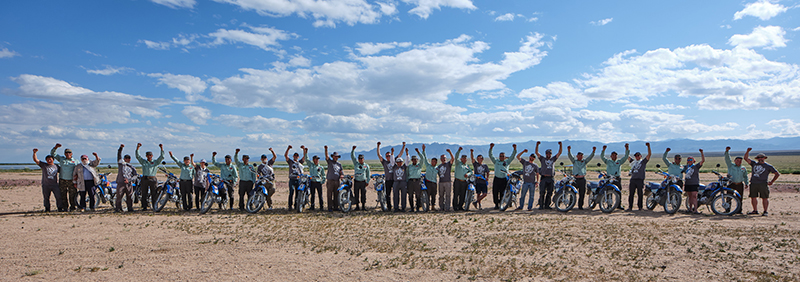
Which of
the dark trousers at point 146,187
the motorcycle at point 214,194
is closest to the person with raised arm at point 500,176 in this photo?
the motorcycle at point 214,194

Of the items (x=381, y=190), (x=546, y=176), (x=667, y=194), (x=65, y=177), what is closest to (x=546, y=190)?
(x=546, y=176)

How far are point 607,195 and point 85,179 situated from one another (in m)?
15.4

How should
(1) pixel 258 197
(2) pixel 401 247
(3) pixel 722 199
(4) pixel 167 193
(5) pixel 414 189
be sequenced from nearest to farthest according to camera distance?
(2) pixel 401 247 < (3) pixel 722 199 < (1) pixel 258 197 < (4) pixel 167 193 < (5) pixel 414 189

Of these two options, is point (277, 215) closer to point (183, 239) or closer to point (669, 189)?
point (183, 239)

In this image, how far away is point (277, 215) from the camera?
40.0 feet

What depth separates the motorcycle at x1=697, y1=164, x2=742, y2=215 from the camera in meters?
12.1

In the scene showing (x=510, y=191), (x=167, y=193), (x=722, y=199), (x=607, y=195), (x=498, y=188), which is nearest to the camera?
(x=722, y=199)

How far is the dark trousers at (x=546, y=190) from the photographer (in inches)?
530

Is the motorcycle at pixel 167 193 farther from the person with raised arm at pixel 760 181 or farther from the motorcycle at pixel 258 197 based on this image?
the person with raised arm at pixel 760 181

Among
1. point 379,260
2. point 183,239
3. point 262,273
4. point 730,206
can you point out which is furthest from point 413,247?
point 730,206

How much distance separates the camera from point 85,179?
13.2 m

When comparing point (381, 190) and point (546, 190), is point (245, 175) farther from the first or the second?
point (546, 190)

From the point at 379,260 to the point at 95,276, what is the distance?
4.03 meters

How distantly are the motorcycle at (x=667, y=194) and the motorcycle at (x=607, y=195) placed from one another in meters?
1.21
